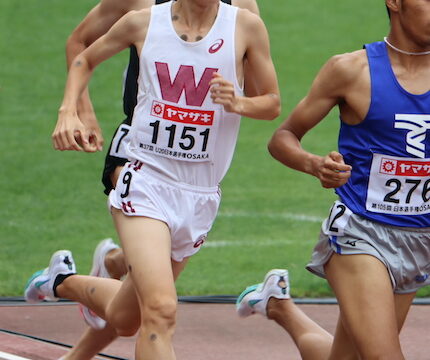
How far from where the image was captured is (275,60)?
1911cm

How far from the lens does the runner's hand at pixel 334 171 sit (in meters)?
5.45

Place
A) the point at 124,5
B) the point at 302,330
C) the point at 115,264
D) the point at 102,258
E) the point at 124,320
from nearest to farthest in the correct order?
the point at 124,320
the point at 302,330
the point at 124,5
the point at 115,264
the point at 102,258

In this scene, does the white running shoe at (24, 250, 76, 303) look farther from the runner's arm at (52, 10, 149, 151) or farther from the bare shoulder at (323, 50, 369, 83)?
the bare shoulder at (323, 50, 369, 83)

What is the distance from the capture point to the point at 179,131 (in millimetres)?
6102

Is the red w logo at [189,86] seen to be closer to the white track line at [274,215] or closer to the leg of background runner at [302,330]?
the leg of background runner at [302,330]

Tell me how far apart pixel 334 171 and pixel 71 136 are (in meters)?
1.28

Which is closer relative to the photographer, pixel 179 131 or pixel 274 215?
pixel 179 131

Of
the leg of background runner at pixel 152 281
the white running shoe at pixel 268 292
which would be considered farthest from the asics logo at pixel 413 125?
the white running shoe at pixel 268 292

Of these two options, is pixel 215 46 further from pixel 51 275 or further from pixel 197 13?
pixel 51 275

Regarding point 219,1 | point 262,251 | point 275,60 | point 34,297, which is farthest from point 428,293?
point 275,60

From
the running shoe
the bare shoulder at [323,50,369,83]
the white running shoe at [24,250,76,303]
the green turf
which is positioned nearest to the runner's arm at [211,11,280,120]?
the bare shoulder at [323,50,369,83]

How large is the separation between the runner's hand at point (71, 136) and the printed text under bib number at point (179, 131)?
318 millimetres

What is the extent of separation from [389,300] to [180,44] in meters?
1.60

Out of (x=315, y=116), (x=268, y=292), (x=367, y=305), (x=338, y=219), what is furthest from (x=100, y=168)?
(x=367, y=305)
